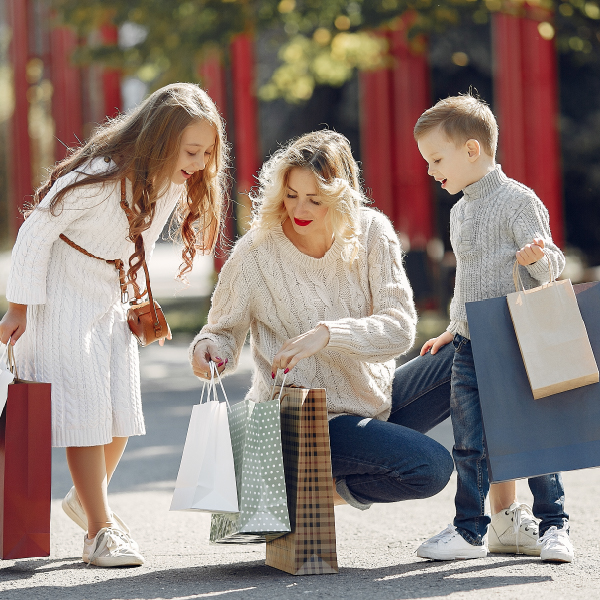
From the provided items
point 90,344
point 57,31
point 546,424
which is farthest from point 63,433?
point 57,31

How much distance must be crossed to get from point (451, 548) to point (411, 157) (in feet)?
38.2

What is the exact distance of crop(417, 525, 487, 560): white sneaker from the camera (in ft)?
12.0

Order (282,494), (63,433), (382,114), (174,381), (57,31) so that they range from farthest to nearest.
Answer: (57,31)
(382,114)
(174,381)
(63,433)
(282,494)

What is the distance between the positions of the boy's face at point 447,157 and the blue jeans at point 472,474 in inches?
23.0

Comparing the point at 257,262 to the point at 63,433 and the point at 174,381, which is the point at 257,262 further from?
the point at 174,381

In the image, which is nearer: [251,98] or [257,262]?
[257,262]

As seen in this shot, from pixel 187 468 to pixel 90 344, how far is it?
662 millimetres

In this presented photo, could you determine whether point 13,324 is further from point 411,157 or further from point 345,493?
point 411,157

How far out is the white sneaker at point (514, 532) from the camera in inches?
149

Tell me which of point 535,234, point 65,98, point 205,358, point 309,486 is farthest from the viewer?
point 65,98

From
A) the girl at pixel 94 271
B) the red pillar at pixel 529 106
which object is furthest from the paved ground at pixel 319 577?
the red pillar at pixel 529 106

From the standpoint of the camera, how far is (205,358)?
12.2ft

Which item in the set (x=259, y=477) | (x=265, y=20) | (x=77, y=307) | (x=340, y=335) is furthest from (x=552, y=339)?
(x=265, y=20)

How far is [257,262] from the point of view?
3.89 metres
